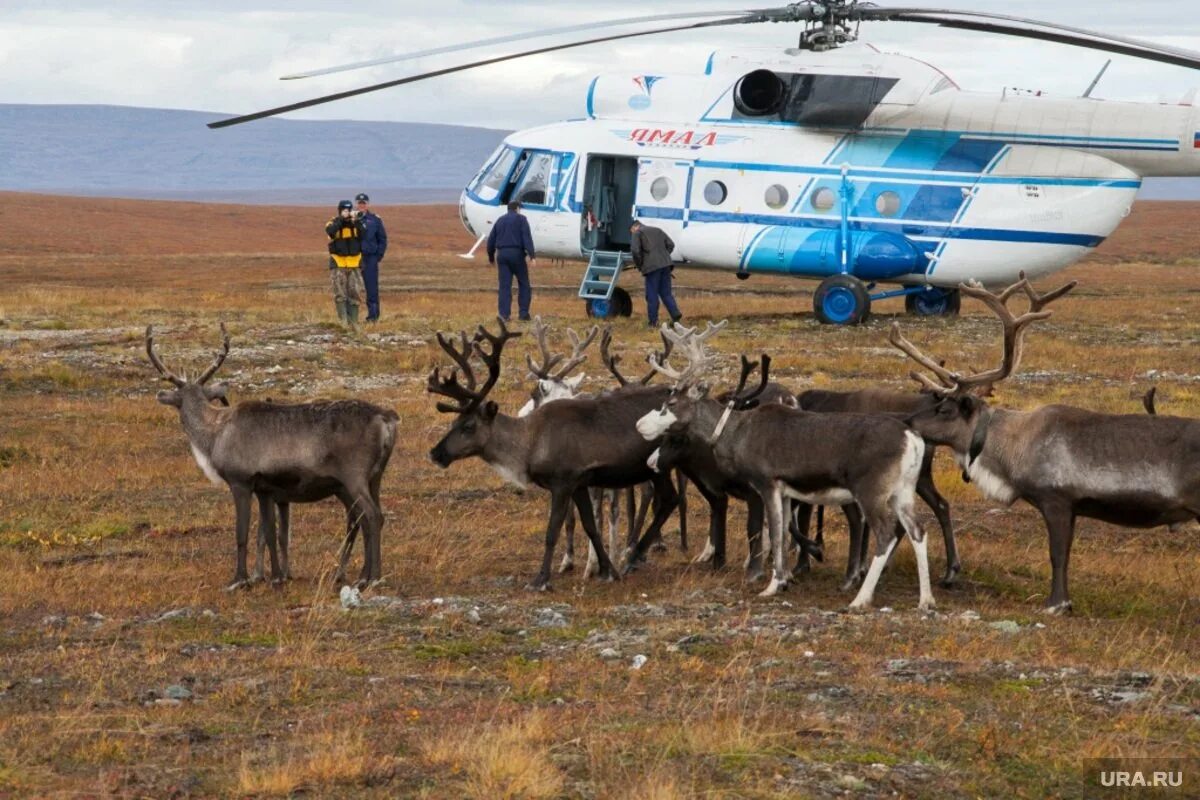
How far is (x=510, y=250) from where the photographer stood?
27.6m

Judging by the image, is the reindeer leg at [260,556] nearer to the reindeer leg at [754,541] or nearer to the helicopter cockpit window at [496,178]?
the reindeer leg at [754,541]

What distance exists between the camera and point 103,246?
80.1 m

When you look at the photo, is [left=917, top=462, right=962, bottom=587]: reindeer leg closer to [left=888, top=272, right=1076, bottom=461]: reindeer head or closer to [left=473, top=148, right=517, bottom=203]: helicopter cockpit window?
[left=888, top=272, right=1076, bottom=461]: reindeer head

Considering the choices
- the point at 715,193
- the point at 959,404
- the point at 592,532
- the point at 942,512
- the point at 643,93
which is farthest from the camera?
the point at 643,93

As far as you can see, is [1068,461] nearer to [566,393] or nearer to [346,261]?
[566,393]

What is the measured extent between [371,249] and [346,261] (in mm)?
474

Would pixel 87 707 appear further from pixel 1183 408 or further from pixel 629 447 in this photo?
pixel 1183 408

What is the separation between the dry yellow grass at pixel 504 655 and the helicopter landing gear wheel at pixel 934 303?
856 centimetres

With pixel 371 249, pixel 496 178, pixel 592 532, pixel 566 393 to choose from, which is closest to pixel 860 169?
pixel 496 178

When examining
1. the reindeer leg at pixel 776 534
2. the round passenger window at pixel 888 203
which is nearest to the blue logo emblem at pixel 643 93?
the round passenger window at pixel 888 203

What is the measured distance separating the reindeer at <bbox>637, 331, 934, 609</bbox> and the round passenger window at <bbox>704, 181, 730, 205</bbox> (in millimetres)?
15576

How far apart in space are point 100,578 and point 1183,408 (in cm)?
1293

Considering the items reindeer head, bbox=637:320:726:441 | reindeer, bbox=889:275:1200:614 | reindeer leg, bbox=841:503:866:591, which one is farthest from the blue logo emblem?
reindeer leg, bbox=841:503:866:591

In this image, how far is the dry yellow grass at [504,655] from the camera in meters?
7.33
